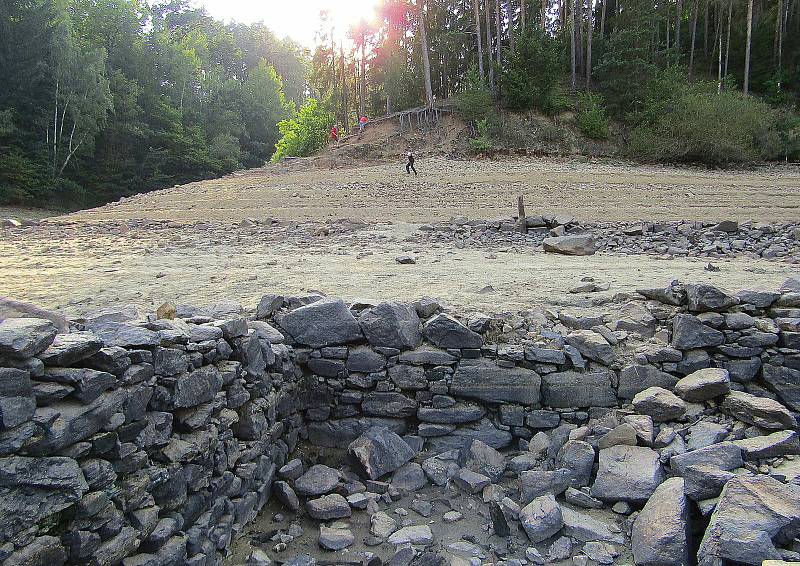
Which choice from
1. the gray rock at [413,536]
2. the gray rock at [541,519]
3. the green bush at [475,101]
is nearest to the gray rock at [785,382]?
the gray rock at [541,519]

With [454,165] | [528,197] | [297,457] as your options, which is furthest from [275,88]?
[297,457]

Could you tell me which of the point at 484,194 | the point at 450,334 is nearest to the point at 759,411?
the point at 450,334

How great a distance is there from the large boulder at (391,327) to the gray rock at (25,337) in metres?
3.18

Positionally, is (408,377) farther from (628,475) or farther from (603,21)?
(603,21)

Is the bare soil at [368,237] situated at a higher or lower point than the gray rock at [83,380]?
lower

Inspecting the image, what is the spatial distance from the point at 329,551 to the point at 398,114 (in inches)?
1157

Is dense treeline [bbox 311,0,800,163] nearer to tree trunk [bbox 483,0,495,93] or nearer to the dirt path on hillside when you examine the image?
tree trunk [bbox 483,0,495,93]

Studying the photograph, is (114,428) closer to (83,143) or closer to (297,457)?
(297,457)

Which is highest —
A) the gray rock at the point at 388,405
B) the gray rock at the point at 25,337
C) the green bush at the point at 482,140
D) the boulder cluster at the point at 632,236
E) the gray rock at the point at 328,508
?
the green bush at the point at 482,140

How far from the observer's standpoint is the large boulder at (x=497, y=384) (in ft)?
19.0

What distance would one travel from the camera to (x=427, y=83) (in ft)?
99.7

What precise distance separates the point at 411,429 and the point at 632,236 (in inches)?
374

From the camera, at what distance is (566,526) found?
454cm

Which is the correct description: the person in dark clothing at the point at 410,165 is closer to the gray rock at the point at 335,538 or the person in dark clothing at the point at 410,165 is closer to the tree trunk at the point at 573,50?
the tree trunk at the point at 573,50
